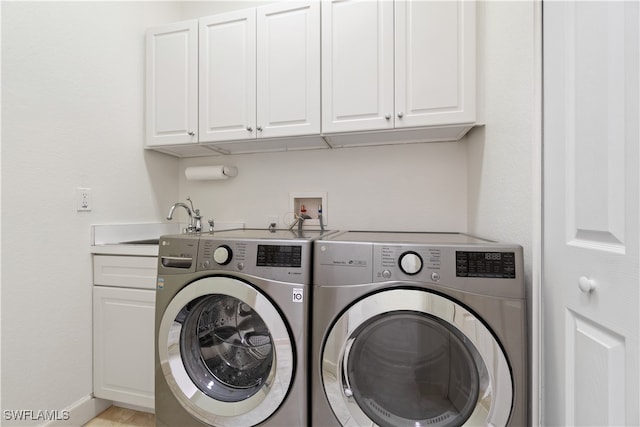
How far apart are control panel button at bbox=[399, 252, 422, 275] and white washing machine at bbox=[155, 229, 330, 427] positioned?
352mm

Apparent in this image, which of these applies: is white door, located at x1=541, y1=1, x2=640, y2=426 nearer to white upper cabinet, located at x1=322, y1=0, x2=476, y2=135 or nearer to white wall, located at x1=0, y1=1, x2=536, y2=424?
white wall, located at x1=0, y1=1, x2=536, y2=424

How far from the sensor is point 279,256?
1.09m

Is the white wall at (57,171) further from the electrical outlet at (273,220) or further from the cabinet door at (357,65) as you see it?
the cabinet door at (357,65)

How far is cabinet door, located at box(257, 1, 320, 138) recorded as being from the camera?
5.13 ft

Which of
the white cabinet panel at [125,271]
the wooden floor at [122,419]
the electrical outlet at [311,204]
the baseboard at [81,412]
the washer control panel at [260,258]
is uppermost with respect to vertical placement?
the electrical outlet at [311,204]

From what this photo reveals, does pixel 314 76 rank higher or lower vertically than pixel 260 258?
higher

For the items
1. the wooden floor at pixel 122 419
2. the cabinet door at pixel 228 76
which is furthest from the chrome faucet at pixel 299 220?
the wooden floor at pixel 122 419

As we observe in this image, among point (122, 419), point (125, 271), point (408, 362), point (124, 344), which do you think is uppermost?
point (125, 271)

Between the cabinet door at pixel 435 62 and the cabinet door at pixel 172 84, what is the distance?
1255 mm

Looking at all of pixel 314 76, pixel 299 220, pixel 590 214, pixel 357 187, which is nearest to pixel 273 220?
pixel 299 220

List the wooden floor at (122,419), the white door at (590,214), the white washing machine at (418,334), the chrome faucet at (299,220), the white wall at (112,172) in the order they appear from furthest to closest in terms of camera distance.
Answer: the chrome faucet at (299,220) → the wooden floor at (122,419) → the white wall at (112,172) → the white washing machine at (418,334) → the white door at (590,214)

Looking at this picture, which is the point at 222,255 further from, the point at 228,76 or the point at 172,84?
the point at 172,84

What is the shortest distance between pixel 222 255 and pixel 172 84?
52.1 inches

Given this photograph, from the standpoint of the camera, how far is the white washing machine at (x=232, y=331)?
104cm
